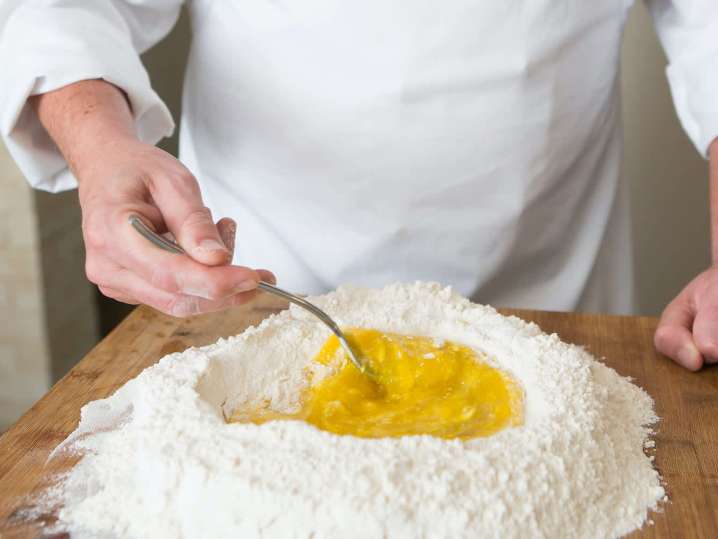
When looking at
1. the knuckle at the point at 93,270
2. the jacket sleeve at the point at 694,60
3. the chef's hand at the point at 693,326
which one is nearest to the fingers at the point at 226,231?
the knuckle at the point at 93,270

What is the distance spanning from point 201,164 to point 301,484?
64 cm

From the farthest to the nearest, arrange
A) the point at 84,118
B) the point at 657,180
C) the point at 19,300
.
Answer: the point at 657,180 < the point at 19,300 < the point at 84,118

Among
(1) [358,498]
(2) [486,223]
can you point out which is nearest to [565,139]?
(2) [486,223]

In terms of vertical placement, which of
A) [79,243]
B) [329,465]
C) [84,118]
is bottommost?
[79,243]

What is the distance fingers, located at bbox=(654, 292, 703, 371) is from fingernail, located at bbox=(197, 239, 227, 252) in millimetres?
519

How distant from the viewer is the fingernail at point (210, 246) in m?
0.70

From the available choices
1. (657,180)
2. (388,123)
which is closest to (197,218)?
(388,123)

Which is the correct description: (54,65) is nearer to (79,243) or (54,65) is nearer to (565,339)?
(565,339)

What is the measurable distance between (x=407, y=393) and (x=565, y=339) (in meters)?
0.24

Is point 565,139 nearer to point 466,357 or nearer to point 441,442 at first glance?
point 466,357

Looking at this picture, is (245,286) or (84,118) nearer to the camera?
(245,286)

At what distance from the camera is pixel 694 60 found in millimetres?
1097

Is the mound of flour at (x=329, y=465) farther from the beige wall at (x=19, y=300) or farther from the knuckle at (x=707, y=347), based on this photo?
the beige wall at (x=19, y=300)

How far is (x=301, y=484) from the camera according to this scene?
66cm
